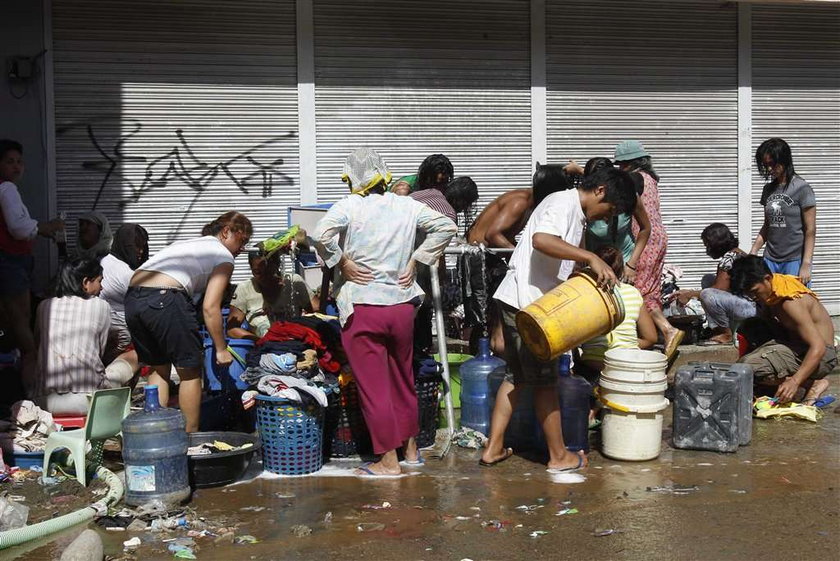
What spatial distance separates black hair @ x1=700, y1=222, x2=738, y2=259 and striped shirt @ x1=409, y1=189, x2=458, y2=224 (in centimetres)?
338

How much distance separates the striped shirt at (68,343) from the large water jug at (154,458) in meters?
1.07

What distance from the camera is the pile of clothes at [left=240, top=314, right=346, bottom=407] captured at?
19.9 ft

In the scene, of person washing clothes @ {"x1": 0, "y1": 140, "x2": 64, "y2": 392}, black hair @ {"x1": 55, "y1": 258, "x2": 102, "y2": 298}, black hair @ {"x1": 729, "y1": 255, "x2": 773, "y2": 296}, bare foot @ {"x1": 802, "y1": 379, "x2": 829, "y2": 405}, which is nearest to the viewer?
black hair @ {"x1": 55, "y1": 258, "x2": 102, "y2": 298}

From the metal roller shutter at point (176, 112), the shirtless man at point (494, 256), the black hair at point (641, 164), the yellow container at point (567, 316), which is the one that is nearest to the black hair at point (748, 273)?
the black hair at point (641, 164)

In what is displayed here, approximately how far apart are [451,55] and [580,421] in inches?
192

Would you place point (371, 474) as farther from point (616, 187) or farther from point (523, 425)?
point (616, 187)

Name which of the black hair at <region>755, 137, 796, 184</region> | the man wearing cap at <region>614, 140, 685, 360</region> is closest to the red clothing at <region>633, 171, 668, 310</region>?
the man wearing cap at <region>614, 140, 685, 360</region>

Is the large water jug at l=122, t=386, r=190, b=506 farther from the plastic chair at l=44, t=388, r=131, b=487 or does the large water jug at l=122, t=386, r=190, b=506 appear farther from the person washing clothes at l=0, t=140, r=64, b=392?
the person washing clothes at l=0, t=140, r=64, b=392

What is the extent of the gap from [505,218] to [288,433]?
2.62 meters

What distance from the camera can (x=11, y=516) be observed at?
199 inches

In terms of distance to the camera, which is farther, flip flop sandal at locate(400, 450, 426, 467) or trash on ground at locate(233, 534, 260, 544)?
flip flop sandal at locate(400, 450, 426, 467)

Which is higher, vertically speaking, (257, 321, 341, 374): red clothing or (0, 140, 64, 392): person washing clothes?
(0, 140, 64, 392): person washing clothes

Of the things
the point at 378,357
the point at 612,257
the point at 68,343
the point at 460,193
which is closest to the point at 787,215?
the point at 612,257

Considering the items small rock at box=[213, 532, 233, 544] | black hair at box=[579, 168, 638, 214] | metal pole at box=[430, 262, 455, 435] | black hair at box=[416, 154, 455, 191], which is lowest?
small rock at box=[213, 532, 233, 544]
